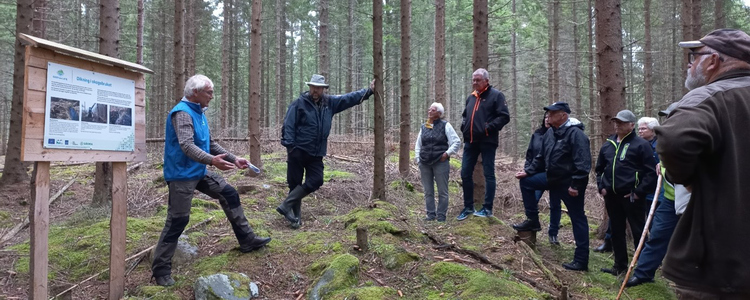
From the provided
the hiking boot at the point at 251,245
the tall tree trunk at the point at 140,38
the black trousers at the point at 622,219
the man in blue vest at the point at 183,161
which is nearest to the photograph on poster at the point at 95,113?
the man in blue vest at the point at 183,161

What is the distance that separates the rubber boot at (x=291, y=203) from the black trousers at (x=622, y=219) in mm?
4055

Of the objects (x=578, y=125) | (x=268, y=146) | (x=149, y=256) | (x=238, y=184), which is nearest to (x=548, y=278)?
(x=578, y=125)

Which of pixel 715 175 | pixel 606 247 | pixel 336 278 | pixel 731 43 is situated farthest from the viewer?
pixel 606 247

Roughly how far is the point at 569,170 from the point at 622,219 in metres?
0.86

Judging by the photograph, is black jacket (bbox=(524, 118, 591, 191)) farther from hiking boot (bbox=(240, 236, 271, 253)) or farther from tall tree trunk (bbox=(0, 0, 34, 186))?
tall tree trunk (bbox=(0, 0, 34, 186))

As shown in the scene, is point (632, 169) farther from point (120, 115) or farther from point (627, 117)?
point (120, 115)

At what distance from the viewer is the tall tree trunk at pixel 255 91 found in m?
11.1

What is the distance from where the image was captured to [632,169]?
18.1 feet

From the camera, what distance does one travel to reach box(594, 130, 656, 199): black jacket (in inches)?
213

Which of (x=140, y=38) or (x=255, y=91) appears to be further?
(x=140, y=38)

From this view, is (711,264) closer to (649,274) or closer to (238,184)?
(649,274)

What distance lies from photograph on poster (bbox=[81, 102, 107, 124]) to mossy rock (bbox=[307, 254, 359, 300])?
2516 millimetres

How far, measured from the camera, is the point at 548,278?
4.91 metres

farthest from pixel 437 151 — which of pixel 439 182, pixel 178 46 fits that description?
pixel 178 46
